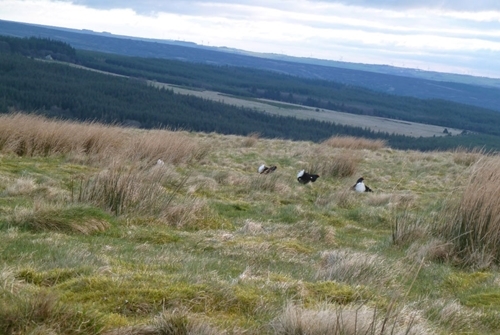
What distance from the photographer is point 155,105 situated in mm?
78812

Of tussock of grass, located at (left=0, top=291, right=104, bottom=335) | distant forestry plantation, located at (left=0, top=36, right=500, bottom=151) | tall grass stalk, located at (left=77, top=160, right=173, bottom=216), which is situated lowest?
distant forestry plantation, located at (left=0, top=36, right=500, bottom=151)

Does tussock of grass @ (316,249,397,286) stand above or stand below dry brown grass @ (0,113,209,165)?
above

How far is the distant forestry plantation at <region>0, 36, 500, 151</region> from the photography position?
67.9 m

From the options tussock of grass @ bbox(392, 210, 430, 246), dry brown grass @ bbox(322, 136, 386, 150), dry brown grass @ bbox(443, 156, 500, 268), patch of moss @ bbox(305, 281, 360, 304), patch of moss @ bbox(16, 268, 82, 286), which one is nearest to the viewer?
patch of moss @ bbox(16, 268, 82, 286)

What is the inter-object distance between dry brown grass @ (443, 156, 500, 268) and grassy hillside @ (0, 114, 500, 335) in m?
0.02

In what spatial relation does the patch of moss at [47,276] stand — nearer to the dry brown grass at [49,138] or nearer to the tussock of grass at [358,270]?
the tussock of grass at [358,270]

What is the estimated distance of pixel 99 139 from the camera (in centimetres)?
1608

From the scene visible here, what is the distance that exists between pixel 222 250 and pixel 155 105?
72.7 meters

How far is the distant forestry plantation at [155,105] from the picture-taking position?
2675 inches

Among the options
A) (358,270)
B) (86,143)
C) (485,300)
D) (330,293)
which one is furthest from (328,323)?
(86,143)

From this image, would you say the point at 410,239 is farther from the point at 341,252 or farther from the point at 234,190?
the point at 234,190

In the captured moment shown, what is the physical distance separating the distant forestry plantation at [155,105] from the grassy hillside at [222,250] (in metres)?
25.4

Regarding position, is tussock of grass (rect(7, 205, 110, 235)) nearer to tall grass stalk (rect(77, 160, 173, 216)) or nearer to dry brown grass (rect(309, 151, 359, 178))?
tall grass stalk (rect(77, 160, 173, 216))

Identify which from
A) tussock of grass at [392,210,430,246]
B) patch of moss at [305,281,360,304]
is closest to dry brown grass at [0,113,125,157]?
tussock of grass at [392,210,430,246]
